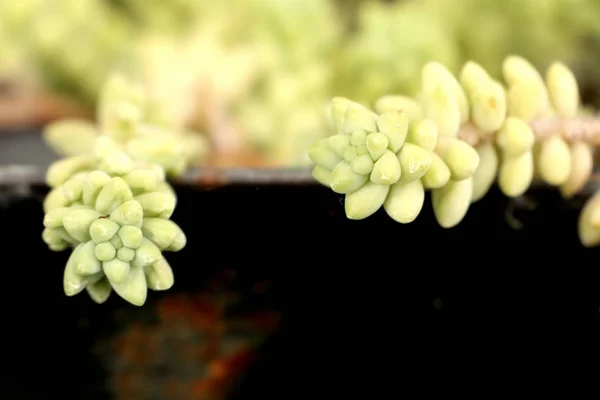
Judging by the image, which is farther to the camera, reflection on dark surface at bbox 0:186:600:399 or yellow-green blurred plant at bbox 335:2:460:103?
yellow-green blurred plant at bbox 335:2:460:103

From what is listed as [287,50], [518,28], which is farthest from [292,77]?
[518,28]

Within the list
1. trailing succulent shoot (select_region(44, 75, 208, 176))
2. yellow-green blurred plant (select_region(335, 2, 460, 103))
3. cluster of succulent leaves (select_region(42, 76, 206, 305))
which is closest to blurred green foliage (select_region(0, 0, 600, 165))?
yellow-green blurred plant (select_region(335, 2, 460, 103))

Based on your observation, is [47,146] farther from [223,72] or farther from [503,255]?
[503,255]

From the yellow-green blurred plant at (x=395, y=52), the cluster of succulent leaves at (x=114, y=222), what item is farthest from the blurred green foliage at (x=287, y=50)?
the cluster of succulent leaves at (x=114, y=222)

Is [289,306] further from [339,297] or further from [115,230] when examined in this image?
[115,230]

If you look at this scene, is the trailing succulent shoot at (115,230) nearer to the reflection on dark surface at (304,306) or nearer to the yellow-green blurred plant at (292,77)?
the reflection on dark surface at (304,306)

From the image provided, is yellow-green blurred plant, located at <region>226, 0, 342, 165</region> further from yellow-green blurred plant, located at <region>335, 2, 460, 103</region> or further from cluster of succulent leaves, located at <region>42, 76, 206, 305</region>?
cluster of succulent leaves, located at <region>42, 76, 206, 305</region>
